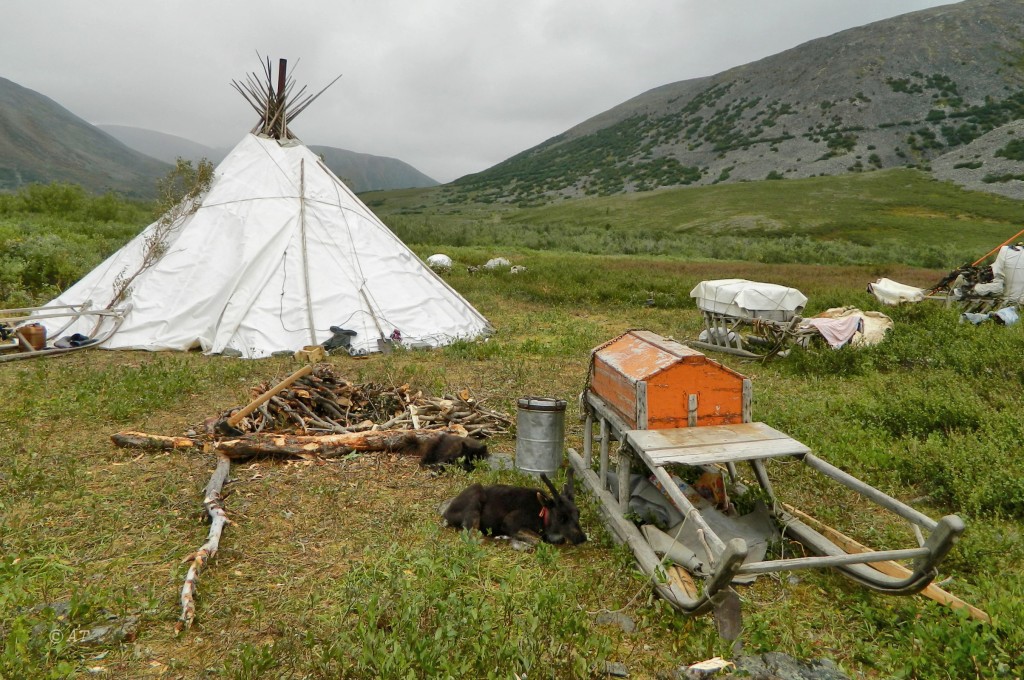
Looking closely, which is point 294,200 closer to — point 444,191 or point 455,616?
point 455,616

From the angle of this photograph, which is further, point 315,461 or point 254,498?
point 315,461

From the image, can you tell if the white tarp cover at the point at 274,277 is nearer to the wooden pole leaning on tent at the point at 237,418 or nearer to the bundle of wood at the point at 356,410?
the bundle of wood at the point at 356,410

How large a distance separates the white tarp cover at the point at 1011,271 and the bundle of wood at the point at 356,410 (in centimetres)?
1071

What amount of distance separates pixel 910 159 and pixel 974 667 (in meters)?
69.2

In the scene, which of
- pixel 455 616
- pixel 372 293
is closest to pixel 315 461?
pixel 455 616

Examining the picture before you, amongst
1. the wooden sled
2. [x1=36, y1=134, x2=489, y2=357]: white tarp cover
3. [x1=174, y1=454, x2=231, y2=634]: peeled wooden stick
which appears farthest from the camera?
[x1=36, y1=134, x2=489, y2=357]: white tarp cover

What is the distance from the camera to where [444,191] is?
95625 mm

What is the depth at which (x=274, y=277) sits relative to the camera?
33.3 feet

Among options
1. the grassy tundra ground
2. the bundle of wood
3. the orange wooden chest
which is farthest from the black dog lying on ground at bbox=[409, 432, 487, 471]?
the orange wooden chest

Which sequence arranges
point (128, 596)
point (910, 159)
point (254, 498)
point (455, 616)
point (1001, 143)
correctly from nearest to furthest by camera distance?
point (455, 616) → point (128, 596) → point (254, 498) → point (1001, 143) → point (910, 159)

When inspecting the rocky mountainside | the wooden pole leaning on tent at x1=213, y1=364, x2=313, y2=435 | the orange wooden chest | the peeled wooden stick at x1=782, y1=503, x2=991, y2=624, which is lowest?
the peeled wooden stick at x1=782, y1=503, x2=991, y2=624

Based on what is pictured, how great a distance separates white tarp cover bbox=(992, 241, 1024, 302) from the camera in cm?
1109

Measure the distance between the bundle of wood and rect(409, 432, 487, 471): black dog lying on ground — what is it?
65 cm

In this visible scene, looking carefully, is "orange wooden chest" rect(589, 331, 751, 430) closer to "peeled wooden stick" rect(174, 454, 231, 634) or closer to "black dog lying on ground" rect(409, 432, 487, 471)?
"black dog lying on ground" rect(409, 432, 487, 471)
